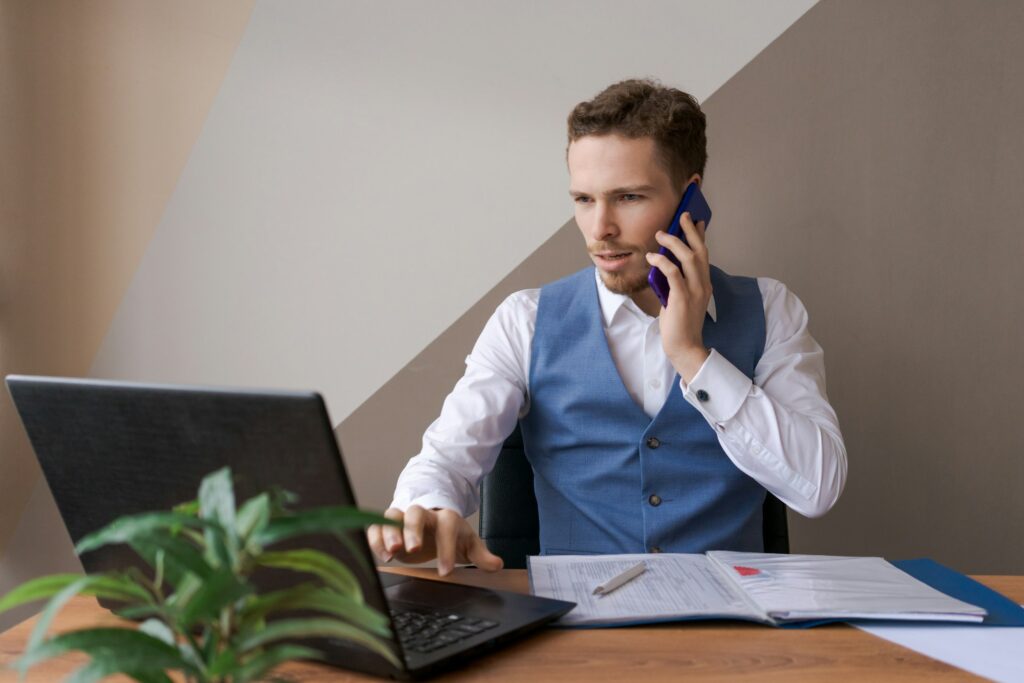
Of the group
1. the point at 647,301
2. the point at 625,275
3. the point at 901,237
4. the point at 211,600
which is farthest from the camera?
Result: the point at 901,237

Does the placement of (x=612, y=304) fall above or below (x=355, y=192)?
below

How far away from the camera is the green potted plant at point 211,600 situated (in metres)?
0.39

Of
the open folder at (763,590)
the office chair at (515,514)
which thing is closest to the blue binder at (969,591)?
the open folder at (763,590)

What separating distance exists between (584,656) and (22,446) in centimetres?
178

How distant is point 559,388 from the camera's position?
175cm

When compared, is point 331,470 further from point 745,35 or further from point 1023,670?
point 745,35

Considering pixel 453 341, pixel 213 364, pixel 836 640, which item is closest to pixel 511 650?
pixel 836 640

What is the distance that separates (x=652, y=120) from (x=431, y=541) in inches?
36.7

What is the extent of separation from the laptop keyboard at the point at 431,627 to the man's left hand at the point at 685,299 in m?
0.72

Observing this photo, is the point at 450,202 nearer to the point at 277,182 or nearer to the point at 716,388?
the point at 277,182

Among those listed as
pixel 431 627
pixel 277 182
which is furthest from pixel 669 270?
pixel 277 182

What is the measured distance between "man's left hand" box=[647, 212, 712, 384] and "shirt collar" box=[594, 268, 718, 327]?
10 centimetres

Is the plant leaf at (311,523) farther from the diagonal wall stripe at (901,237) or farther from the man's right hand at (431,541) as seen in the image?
the diagonal wall stripe at (901,237)

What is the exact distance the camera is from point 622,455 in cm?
168
